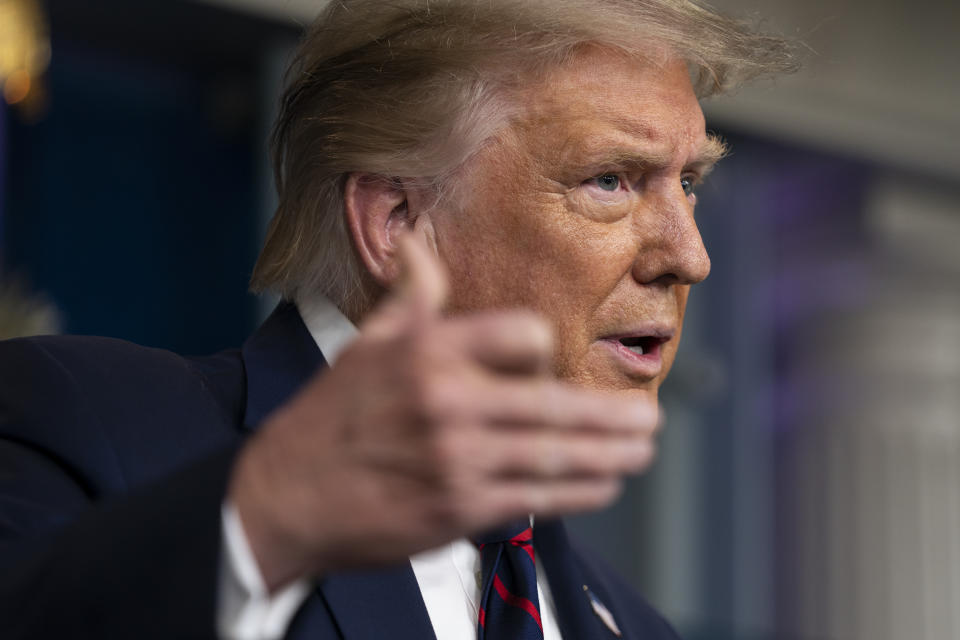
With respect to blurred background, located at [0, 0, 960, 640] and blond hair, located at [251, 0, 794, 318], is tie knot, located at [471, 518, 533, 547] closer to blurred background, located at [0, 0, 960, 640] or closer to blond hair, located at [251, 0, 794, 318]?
blond hair, located at [251, 0, 794, 318]

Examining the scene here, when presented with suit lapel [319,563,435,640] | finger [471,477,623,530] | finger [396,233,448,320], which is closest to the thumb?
finger [396,233,448,320]

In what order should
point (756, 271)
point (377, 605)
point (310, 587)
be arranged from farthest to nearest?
point (756, 271)
point (377, 605)
point (310, 587)

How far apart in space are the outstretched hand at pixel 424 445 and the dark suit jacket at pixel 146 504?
0.06m

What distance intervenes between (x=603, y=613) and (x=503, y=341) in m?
0.95

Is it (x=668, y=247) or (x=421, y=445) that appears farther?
(x=668, y=247)

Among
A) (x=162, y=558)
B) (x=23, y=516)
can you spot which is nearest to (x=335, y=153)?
(x=23, y=516)

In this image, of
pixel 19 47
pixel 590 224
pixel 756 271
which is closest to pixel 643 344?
pixel 590 224

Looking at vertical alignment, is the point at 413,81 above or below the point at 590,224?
above

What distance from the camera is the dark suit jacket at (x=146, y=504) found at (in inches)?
26.7

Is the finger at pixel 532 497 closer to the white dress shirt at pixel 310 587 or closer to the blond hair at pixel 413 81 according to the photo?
the white dress shirt at pixel 310 587

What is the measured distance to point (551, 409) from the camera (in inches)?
24.9

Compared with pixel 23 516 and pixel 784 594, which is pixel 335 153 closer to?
pixel 23 516

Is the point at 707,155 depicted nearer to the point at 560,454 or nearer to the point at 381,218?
the point at 381,218

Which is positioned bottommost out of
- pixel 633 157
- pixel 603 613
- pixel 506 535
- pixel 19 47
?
pixel 603 613
